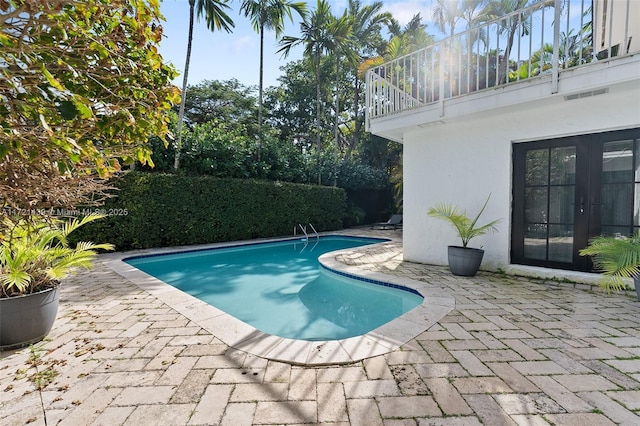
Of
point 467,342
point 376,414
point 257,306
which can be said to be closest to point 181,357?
point 376,414

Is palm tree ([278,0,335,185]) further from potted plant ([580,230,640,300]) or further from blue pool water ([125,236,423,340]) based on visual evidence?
potted plant ([580,230,640,300])

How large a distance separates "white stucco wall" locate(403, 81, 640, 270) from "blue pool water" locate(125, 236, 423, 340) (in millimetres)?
2186

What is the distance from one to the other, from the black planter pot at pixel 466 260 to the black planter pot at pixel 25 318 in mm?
5706

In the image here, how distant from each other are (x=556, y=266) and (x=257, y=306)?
16.9ft

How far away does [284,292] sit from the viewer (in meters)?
5.63

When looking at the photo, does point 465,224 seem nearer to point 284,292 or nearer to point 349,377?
point 284,292

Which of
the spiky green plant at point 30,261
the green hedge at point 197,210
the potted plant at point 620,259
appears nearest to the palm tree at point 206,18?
the green hedge at point 197,210

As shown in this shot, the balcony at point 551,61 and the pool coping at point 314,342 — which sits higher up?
the balcony at point 551,61

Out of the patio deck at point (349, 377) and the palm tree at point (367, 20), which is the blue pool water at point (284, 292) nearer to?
the patio deck at point (349, 377)

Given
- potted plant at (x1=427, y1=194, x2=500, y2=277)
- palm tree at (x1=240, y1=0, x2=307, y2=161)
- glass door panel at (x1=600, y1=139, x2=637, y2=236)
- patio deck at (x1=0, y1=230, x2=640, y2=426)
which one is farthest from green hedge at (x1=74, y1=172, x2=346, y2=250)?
glass door panel at (x1=600, y1=139, x2=637, y2=236)

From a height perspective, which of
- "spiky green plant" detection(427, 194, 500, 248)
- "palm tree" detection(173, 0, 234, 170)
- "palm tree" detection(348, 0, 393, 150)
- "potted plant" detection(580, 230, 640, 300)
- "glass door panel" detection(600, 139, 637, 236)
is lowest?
"potted plant" detection(580, 230, 640, 300)

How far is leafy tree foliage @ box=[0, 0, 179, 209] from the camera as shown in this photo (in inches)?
49.8

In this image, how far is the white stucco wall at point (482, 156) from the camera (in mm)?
4645

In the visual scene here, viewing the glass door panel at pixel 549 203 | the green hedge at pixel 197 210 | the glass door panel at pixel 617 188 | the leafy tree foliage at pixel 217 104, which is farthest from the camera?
the leafy tree foliage at pixel 217 104
